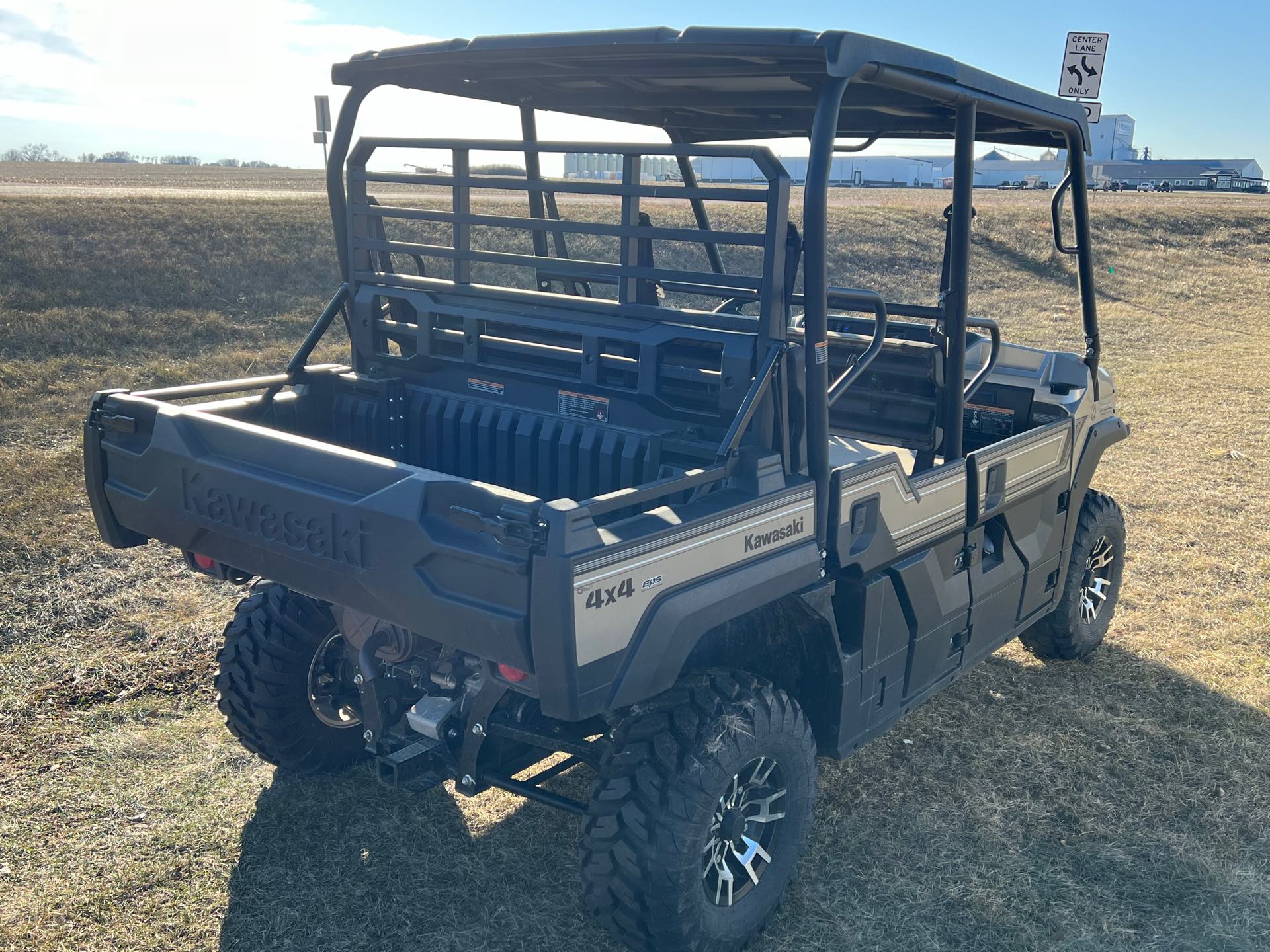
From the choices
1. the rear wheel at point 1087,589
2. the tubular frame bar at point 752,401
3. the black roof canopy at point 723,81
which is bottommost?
the rear wheel at point 1087,589

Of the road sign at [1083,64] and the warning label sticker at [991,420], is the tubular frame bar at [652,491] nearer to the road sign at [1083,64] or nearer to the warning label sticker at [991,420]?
the warning label sticker at [991,420]

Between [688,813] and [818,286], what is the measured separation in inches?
54.6

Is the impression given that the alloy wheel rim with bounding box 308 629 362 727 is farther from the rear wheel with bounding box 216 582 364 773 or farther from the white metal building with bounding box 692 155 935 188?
the white metal building with bounding box 692 155 935 188

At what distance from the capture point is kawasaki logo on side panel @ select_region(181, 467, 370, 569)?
8.50 feet

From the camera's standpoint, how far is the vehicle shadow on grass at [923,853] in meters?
3.10

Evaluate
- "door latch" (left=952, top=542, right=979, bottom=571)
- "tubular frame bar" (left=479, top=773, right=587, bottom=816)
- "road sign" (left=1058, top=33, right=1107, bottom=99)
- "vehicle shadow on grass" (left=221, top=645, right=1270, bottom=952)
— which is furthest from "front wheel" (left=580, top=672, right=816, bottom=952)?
"road sign" (left=1058, top=33, right=1107, bottom=99)

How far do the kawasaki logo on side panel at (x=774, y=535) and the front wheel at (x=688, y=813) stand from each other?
386mm

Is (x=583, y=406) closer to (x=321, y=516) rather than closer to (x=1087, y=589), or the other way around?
→ (x=321, y=516)

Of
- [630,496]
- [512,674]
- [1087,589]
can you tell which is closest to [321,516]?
[512,674]

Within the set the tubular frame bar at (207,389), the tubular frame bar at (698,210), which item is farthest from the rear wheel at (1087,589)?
the tubular frame bar at (207,389)

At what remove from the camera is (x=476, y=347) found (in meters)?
3.64

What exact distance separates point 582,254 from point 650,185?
12.7m

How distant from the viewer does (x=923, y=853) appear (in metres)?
3.47

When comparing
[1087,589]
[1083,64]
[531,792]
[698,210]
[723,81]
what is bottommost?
[1087,589]
